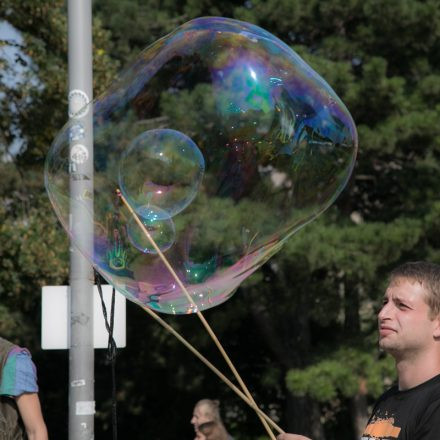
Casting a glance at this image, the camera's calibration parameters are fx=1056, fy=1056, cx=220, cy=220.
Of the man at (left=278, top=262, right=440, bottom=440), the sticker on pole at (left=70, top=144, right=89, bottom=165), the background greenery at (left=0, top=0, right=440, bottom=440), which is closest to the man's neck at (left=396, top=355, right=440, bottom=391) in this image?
the man at (left=278, top=262, right=440, bottom=440)

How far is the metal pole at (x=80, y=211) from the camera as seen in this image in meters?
4.82

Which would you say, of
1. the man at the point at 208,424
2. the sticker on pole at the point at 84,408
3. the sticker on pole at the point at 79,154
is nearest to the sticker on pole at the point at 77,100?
the sticker on pole at the point at 79,154

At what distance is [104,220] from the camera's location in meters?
4.59

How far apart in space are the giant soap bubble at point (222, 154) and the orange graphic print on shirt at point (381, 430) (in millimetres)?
1614

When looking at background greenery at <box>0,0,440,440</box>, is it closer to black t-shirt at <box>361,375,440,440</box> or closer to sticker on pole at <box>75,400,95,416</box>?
sticker on pole at <box>75,400,95,416</box>

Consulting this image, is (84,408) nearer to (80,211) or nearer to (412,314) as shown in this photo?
(80,211)

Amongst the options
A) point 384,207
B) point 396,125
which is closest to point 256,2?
point 396,125

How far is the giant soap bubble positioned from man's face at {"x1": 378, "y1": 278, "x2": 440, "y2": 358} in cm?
160

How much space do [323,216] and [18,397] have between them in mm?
Result: 10193

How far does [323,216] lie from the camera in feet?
45.9

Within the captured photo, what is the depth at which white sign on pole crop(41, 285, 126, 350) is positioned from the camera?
5957 mm

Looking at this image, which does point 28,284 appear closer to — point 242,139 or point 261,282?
point 261,282

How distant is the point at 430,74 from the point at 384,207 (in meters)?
2.17

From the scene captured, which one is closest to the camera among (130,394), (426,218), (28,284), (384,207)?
(28,284)
